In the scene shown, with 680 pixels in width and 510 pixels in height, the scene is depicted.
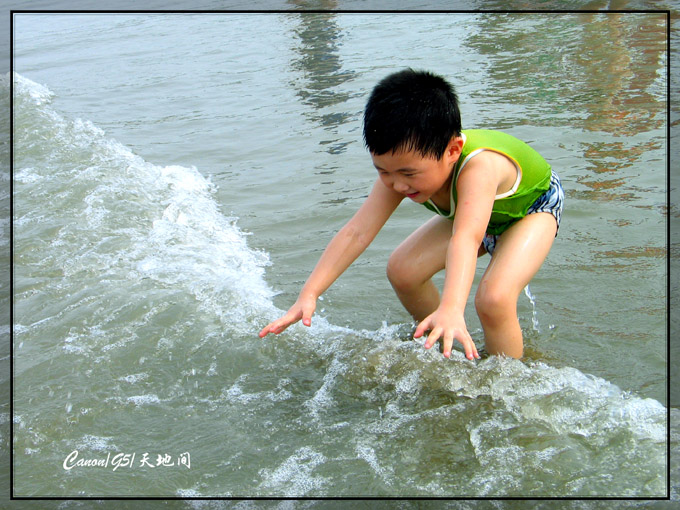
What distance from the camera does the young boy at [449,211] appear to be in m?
2.72

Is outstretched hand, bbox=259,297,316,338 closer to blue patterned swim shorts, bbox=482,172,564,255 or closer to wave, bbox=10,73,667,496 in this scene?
wave, bbox=10,73,667,496

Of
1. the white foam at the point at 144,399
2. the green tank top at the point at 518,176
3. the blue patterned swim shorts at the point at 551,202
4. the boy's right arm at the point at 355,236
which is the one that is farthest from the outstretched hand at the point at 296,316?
the blue patterned swim shorts at the point at 551,202

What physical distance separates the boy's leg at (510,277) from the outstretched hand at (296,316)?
0.69m

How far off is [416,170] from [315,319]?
4.45 feet

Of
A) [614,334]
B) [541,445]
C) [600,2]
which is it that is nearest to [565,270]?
[614,334]

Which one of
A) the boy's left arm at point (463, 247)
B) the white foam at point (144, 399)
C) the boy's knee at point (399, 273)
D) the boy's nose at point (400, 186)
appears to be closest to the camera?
the boy's left arm at point (463, 247)

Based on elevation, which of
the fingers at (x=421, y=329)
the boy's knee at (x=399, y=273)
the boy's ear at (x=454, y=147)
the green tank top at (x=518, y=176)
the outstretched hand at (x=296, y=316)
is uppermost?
the boy's ear at (x=454, y=147)

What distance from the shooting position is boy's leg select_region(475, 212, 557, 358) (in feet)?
9.83

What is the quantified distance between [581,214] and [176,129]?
14.8ft

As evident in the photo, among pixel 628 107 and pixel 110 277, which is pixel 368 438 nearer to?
pixel 110 277

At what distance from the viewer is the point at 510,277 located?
3.00m

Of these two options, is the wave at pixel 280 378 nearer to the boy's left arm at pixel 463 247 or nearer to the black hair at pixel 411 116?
the boy's left arm at pixel 463 247

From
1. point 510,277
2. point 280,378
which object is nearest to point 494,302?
point 510,277

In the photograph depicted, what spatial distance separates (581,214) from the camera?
4.86 metres
